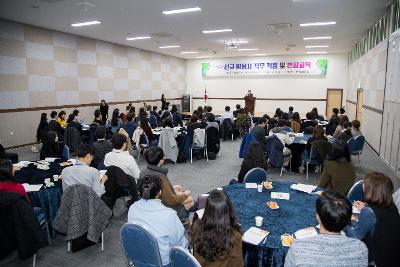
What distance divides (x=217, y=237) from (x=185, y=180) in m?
4.57

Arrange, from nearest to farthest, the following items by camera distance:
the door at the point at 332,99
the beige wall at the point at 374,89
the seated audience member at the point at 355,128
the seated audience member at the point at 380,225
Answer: the seated audience member at the point at 380,225, the seated audience member at the point at 355,128, the beige wall at the point at 374,89, the door at the point at 332,99

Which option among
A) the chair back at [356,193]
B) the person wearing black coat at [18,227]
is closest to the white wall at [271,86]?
the chair back at [356,193]

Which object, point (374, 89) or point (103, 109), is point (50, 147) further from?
point (374, 89)

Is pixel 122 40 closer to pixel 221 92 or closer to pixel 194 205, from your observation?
pixel 221 92

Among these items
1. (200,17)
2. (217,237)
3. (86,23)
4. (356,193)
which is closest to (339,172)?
A: (356,193)

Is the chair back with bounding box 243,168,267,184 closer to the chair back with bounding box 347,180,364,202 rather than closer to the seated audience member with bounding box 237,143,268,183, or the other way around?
the seated audience member with bounding box 237,143,268,183

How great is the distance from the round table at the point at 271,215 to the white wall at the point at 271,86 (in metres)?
16.2

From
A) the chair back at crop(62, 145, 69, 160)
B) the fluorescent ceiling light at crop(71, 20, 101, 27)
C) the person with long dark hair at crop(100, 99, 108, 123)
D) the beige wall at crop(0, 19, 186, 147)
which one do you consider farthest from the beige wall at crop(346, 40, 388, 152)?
the beige wall at crop(0, 19, 186, 147)

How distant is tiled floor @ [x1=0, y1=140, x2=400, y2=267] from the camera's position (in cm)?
343

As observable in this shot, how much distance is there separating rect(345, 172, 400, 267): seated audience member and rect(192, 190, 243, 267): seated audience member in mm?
1036

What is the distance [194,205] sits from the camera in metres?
3.87

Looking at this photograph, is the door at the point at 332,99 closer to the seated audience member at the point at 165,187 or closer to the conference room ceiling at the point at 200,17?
the conference room ceiling at the point at 200,17

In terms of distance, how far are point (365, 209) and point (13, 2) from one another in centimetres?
Answer: 855

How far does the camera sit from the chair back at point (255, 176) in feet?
12.5
